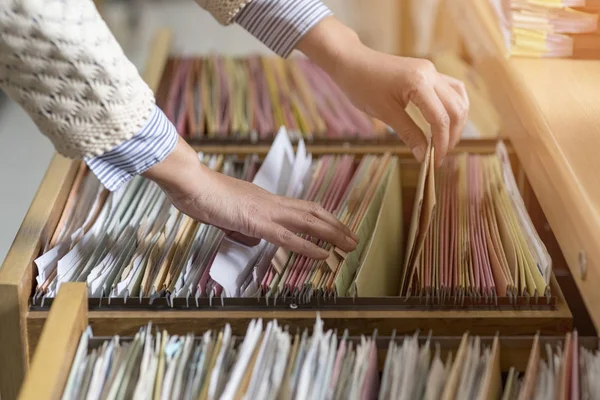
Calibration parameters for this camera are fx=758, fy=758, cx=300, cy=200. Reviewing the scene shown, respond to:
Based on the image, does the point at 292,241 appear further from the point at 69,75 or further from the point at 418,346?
the point at 69,75

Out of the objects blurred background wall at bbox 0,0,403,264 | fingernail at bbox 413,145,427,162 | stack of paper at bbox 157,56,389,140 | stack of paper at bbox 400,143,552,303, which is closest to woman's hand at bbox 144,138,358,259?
stack of paper at bbox 400,143,552,303

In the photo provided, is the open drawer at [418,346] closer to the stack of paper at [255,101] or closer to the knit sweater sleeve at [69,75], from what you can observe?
the knit sweater sleeve at [69,75]

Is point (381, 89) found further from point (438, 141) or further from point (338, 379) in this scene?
point (338, 379)

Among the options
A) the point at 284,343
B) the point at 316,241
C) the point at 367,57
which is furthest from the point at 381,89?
the point at 284,343

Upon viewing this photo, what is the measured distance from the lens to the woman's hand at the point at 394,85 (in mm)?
1066

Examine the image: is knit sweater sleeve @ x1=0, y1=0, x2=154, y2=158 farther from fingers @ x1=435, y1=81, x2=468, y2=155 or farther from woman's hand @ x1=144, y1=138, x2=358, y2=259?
fingers @ x1=435, y1=81, x2=468, y2=155

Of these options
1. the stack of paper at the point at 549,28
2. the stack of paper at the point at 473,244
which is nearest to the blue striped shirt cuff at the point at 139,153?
the stack of paper at the point at 473,244

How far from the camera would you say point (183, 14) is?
12.9ft

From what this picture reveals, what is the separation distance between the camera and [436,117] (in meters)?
1.05

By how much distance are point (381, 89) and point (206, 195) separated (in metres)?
0.35

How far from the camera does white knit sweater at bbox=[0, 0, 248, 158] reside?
0.79 metres

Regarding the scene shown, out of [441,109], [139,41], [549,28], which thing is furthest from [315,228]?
[139,41]

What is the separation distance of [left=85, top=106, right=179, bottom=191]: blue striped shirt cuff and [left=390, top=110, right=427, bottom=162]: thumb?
0.38 m

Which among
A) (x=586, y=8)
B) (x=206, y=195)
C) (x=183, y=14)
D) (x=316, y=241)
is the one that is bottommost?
(x=183, y=14)
